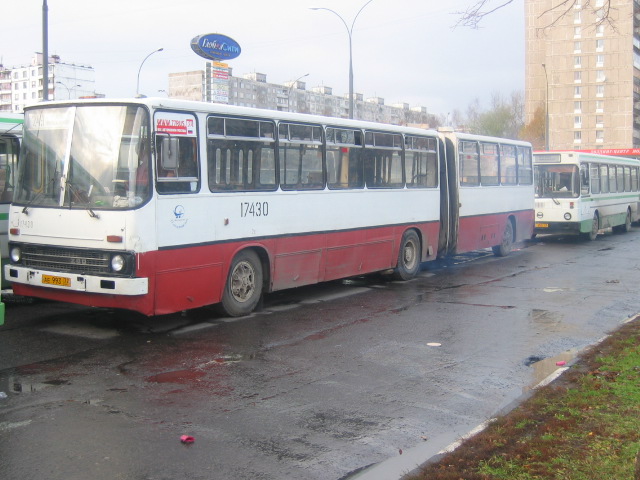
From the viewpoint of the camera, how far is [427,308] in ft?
38.9

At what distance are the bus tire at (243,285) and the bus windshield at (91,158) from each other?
2.09 m

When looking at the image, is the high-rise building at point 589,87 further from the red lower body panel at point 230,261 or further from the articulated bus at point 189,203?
the articulated bus at point 189,203

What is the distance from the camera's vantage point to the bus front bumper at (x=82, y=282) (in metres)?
8.82

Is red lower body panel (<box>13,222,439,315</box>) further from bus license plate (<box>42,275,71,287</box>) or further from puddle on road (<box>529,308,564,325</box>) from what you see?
puddle on road (<box>529,308,564,325</box>)

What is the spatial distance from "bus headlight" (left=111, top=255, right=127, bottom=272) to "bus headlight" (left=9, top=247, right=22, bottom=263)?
170 cm

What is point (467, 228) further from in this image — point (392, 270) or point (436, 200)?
point (392, 270)

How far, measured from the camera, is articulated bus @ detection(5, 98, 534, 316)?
29.6 ft

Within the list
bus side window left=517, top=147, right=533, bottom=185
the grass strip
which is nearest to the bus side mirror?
the grass strip

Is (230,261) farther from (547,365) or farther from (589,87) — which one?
(589,87)

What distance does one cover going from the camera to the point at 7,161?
11516mm

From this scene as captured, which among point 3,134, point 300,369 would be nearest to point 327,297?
point 300,369

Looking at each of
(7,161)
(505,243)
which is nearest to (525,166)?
(505,243)

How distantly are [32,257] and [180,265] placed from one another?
6.50ft

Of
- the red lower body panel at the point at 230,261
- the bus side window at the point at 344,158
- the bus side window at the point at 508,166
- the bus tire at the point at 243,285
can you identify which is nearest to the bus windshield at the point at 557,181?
the bus side window at the point at 508,166
